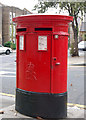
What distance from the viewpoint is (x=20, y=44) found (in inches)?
170

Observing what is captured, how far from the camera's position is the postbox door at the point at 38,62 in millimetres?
4055

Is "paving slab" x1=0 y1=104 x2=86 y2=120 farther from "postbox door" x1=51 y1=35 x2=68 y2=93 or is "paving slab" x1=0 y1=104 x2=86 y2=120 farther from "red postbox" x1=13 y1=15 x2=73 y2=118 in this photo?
"postbox door" x1=51 y1=35 x2=68 y2=93

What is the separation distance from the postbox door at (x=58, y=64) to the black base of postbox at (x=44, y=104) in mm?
150

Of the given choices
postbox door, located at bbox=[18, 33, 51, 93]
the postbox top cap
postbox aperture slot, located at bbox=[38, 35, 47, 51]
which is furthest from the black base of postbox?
the postbox top cap

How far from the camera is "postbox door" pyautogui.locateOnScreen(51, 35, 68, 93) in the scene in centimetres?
406

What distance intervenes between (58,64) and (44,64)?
26 cm

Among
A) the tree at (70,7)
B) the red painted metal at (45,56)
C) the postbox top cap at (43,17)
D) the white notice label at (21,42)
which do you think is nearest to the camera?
the postbox top cap at (43,17)

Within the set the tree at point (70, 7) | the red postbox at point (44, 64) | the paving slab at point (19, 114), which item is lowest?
the paving slab at point (19, 114)

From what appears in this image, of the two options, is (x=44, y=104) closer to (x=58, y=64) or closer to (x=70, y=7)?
(x=58, y=64)

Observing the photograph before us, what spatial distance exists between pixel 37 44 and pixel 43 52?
0.18m

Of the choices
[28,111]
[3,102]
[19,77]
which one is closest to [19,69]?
[19,77]

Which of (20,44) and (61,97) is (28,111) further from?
(20,44)

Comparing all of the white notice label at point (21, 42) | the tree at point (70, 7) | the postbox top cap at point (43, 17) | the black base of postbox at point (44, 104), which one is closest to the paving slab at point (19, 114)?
the black base of postbox at point (44, 104)

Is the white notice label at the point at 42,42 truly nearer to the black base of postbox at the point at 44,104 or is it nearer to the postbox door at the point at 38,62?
the postbox door at the point at 38,62
